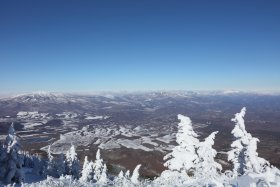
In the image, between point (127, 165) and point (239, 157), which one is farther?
point (127, 165)

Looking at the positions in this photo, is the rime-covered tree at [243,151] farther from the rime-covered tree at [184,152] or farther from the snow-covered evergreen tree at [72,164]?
the snow-covered evergreen tree at [72,164]

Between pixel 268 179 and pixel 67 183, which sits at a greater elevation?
pixel 268 179

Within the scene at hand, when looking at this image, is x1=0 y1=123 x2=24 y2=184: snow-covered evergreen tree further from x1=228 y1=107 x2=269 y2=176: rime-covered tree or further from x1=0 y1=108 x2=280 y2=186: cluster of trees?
x1=228 y1=107 x2=269 y2=176: rime-covered tree

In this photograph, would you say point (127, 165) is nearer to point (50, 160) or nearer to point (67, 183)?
point (50, 160)

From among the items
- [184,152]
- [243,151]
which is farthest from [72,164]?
[184,152]

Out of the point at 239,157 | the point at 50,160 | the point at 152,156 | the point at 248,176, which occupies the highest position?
the point at 248,176

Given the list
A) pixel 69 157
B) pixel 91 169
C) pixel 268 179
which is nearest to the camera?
pixel 268 179

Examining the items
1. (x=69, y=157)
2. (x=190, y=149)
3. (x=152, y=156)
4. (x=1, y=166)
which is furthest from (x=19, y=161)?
(x=152, y=156)

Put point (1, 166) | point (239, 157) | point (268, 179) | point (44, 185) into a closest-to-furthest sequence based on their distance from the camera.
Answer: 1. point (268, 179)
2. point (44, 185)
3. point (239, 157)
4. point (1, 166)
